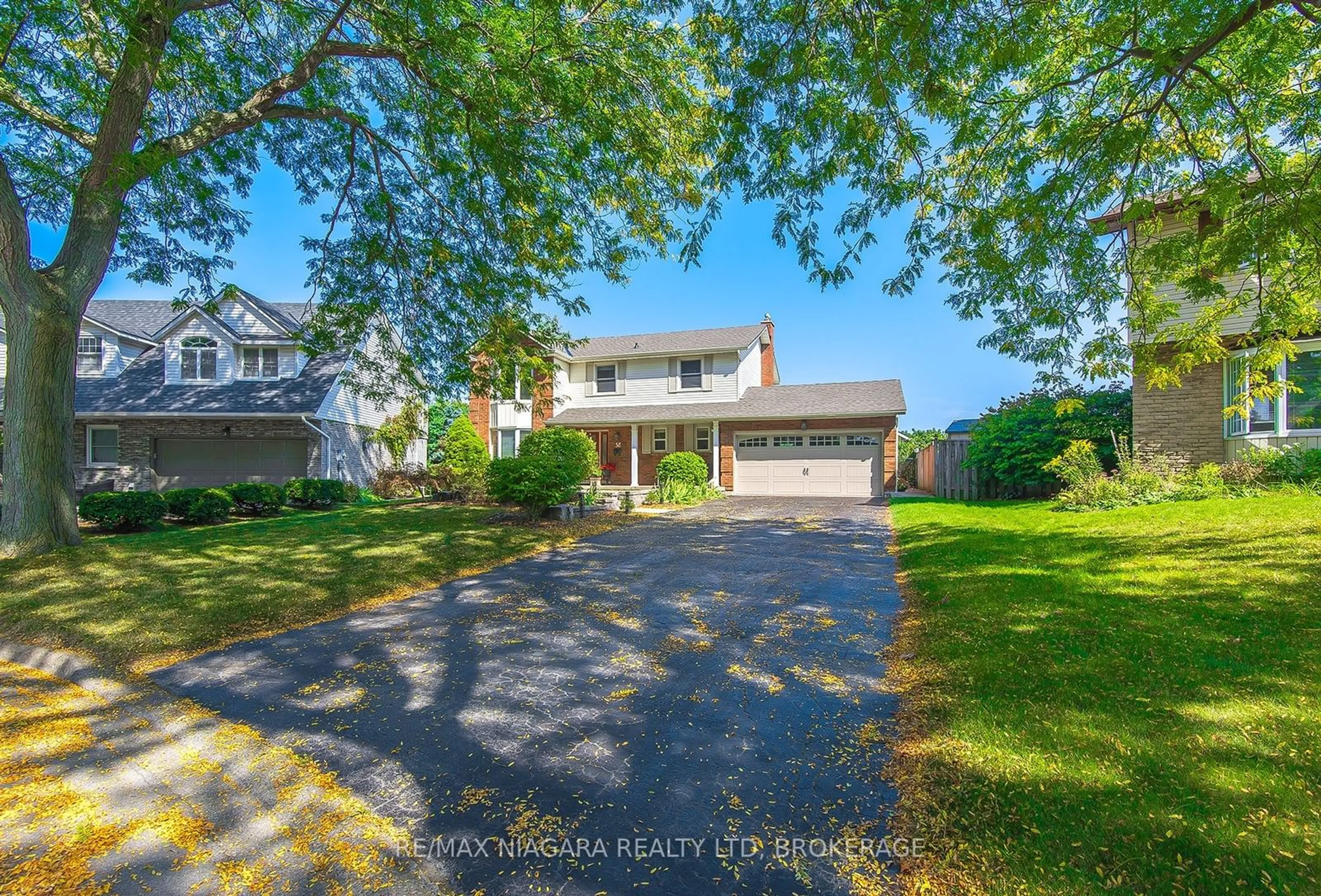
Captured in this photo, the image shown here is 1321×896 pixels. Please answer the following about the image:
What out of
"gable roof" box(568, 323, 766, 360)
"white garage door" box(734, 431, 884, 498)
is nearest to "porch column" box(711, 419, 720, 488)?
"white garage door" box(734, 431, 884, 498)

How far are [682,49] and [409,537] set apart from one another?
363 inches

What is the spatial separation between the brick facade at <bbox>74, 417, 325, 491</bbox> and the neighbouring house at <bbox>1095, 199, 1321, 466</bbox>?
75.5ft

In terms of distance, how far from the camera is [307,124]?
34.0 feet

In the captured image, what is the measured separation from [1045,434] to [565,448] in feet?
41.6

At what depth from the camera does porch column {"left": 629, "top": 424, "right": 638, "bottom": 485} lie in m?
21.7

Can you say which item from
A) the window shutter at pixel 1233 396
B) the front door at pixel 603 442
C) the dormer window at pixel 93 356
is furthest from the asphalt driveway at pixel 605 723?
the dormer window at pixel 93 356

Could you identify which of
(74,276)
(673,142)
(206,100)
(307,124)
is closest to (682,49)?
(673,142)

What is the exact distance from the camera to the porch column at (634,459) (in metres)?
21.7

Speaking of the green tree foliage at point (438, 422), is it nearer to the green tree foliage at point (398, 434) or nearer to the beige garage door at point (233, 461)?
the green tree foliage at point (398, 434)

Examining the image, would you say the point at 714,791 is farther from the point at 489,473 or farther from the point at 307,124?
the point at 307,124

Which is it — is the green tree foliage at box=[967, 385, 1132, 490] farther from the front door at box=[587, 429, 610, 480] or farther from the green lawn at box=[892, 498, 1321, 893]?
the front door at box=[587, 429, 610, 480]

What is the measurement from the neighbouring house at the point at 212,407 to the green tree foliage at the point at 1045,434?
1869 cm

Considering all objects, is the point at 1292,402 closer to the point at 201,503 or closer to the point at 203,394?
the point at 201,503

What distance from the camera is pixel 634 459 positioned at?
859 inches
